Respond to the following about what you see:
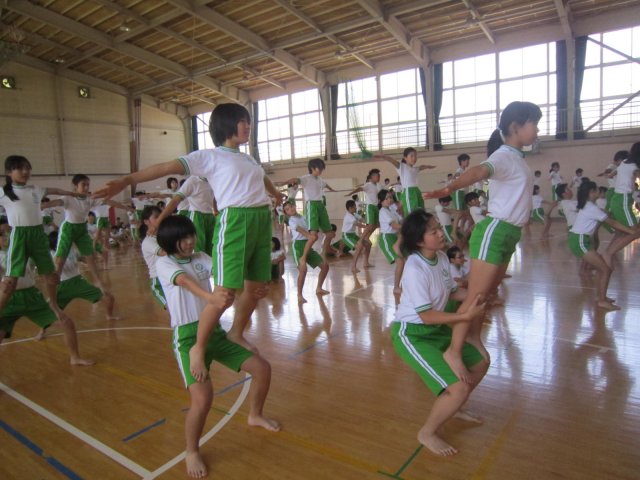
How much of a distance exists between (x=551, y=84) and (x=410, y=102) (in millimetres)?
4662

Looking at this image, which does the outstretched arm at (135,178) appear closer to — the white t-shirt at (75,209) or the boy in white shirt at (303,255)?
the boy in white shirt at (303,255)

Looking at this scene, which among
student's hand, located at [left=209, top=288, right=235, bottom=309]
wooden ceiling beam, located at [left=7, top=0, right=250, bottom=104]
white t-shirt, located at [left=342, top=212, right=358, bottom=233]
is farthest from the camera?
wooden ceiling beam, located at [left=7, top=0, right=250, bottom=104]

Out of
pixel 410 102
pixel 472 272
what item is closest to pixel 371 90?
pixel 410 102

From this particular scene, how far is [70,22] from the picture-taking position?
13414 mm

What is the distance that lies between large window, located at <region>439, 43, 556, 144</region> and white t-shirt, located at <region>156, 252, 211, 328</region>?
14112 millimetres

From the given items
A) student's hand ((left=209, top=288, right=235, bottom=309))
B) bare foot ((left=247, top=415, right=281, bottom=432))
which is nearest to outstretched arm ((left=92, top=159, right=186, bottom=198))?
student's hand ((left=209, top=288, right=235, bottom=309))

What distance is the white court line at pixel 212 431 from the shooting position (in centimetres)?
222

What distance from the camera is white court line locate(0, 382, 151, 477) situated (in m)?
2.27

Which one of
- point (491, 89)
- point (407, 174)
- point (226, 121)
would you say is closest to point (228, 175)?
point (226, 121)

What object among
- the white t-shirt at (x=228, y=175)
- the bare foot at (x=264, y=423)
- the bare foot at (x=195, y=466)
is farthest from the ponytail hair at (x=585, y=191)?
the bare foot at (x=195, y=466)

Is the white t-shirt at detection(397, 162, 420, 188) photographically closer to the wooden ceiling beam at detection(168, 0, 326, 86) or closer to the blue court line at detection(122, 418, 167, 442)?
the blue court line at detection(122, 418, 167, 442)

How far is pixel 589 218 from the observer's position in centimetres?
497

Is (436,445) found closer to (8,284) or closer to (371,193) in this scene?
(8,284)

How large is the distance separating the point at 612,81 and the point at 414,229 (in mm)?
14440
